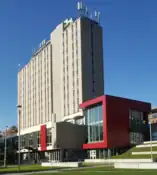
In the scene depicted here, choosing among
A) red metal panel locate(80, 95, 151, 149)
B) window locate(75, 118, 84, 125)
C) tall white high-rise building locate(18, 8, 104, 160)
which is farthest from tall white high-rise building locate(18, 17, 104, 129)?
red metal panel locate(80, 95, 151, 149)

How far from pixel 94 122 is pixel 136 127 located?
9018mm

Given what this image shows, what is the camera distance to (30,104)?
5027 inches

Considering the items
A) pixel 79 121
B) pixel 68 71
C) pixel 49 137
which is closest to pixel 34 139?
pixel 49 137

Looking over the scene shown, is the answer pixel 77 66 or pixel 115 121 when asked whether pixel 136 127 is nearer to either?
pixel 115 121

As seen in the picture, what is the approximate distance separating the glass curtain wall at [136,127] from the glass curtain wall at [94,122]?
22.0 feet

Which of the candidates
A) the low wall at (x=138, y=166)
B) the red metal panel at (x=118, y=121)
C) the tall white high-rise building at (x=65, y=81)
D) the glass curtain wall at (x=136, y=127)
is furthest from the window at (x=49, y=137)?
the low wall at (x=138, y=166)

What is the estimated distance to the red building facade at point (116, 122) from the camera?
70875 millimetres

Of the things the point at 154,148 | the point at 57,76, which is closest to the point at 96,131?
the point at 154,148

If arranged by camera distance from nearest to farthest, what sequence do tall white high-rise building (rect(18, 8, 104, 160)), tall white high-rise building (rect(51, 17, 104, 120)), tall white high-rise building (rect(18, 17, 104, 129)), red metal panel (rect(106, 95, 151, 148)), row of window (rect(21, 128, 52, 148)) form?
1. red metal panel (rect(106, 95, 151, 148))
2. tall white high-rise building (rect(18, 8, 104, 160))
3. row of window (rect(21, 128, 52, 148))
4. tall white high-rise building (rect(51, 17, 104, 120))
5. tall white high-rise building (rect(18, 17, 104, 129))

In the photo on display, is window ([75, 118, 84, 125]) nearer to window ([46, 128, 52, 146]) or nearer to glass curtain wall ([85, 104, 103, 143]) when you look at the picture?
window ([46, 128, 52, 146])

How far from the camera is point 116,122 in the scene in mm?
72062

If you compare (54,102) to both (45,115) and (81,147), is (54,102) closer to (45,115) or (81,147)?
(45,115)

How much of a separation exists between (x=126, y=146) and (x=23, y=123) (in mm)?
68748

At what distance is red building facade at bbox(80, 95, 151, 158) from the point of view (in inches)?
2790
